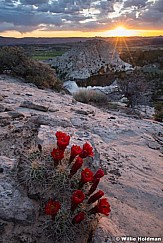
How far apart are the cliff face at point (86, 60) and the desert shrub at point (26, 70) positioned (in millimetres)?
14742

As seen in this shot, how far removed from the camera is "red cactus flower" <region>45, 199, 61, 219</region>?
3361 millimetres

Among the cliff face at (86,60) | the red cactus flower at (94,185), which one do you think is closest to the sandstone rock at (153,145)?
the red cactus flower at (94,185)

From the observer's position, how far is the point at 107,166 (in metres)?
5.43

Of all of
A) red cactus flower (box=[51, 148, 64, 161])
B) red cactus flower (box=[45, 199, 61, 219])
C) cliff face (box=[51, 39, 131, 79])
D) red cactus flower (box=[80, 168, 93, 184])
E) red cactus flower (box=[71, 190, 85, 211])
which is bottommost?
cliff face (box=[51, 39, 131, 79])

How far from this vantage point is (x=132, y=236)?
380 centimetres

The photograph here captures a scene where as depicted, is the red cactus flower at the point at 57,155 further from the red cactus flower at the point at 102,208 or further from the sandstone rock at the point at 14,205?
the red cactus flower at the point at 102,208

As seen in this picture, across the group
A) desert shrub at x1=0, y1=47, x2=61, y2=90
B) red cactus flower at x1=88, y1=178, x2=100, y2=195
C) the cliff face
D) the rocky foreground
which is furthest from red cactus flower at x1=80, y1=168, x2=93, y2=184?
the cliff face

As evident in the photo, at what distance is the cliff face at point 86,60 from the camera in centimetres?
3077

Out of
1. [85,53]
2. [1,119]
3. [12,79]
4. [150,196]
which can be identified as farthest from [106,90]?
[150,196]

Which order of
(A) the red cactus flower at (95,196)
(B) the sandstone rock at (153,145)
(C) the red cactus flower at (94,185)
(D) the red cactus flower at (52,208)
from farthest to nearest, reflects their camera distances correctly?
(B) the sandstone rock at (153,145), (C) the red cactus flower at (94,185), (A) the red cactus flower at (95,196), (D) the red cactus flower at (52,208)

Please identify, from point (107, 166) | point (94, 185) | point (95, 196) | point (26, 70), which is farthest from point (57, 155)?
point (26, 70)

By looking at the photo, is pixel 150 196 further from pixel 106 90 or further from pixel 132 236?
pixel 106 90

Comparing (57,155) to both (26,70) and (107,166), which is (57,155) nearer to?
(107,166)

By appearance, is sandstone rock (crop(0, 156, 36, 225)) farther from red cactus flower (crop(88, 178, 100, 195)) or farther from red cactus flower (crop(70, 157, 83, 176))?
red cactus flower (crop(88, 178, 100, 195))
